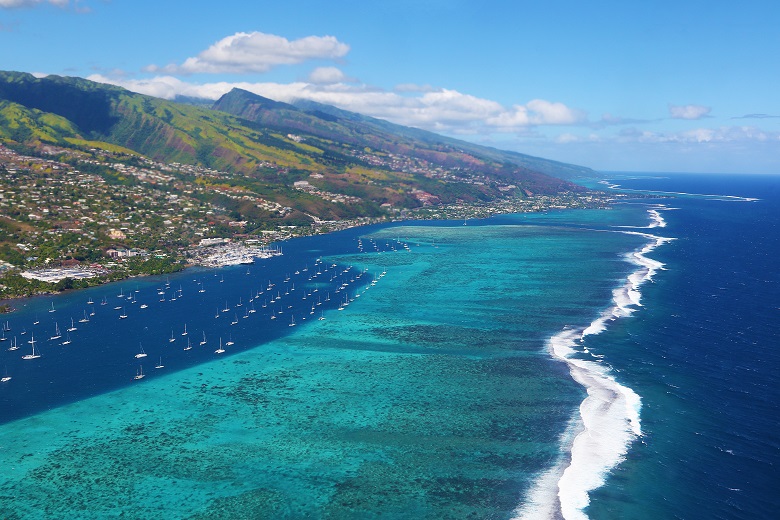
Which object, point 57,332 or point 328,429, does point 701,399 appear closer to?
point 328,429

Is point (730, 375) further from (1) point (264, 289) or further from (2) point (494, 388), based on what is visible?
(1) point (264, 289)

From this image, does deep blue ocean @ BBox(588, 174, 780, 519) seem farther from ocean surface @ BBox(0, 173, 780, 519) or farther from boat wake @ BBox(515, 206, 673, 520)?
boat wake @ BBox(515, 206, 673, 520)

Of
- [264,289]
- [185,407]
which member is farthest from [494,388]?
[264,289]

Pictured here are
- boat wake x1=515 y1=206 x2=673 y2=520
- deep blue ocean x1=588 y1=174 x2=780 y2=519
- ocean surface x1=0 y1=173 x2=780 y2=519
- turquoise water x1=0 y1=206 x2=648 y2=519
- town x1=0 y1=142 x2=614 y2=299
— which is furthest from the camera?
town x1=0 y1=142 x2=614 y2=299

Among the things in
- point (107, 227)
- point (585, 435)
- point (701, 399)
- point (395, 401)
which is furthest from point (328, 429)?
point (107, 227)

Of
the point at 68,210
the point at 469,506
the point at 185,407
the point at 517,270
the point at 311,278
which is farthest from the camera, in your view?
the point at 68,210

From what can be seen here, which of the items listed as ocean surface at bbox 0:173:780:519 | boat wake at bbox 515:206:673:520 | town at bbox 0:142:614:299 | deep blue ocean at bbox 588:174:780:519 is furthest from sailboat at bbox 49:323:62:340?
deep blue ocean at bbox 588:174:780:519
